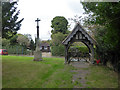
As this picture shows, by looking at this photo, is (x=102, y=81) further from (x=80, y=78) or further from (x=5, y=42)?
(x=5, y=42)

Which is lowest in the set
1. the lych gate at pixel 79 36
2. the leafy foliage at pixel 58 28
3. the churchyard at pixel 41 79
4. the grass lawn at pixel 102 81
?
the grass lawn at pixel 102 81

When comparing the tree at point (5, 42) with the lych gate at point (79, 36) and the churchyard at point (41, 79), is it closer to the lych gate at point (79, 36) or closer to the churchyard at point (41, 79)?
the lych gate at point (79, 36)

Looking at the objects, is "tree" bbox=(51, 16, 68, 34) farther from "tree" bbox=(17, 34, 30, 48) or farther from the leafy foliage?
"tree" bbox=(17, 34, 30, 48)

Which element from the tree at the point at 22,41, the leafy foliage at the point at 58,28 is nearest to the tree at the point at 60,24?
the leafy foliage at the point at 58,28

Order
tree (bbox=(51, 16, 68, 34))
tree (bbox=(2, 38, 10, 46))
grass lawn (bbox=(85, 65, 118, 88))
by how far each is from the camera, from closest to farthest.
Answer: grass lawn (bbox=(85, 65, 118, 88)) → tree (bbox=(2, 38, 10, 46)) → tree (bbox=(51, 16, 68, 34))

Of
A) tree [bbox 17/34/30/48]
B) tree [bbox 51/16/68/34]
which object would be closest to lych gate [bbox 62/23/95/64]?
tree [bbox 51/16/68/34]

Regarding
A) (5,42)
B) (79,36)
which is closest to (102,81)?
(79,36)

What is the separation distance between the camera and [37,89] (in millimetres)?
4105

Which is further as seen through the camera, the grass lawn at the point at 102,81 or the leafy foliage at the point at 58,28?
the leafy foliage at the point at 58,28

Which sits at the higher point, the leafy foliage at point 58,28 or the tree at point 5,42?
the leafy foliage at point 58,28

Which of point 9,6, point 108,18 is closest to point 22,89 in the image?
point 9,6

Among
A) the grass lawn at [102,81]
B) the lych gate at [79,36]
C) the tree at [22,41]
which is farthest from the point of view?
the tree at [22,41]

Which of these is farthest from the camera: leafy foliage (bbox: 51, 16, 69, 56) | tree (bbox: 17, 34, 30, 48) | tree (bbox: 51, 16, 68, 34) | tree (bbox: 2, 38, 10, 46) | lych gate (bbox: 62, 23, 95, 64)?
tree (bbox: 17, 34, 30, 48)

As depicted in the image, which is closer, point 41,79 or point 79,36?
point 41,79
